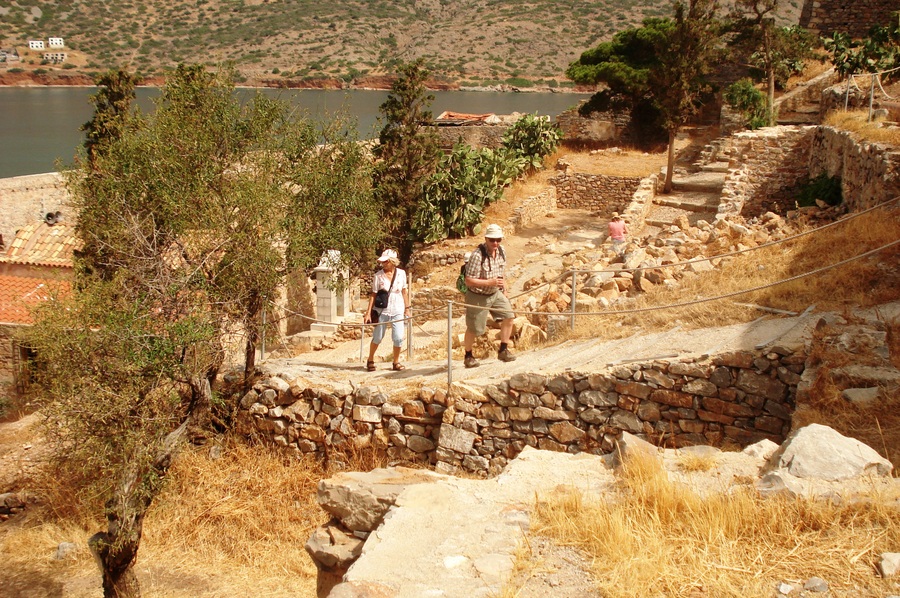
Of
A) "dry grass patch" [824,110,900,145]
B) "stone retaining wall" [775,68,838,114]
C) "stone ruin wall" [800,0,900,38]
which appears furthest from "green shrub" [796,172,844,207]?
"stone ruin wall" [800,0,900,38]

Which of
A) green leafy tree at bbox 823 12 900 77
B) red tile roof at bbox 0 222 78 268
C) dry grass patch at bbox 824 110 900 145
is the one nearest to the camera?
dry grass patch at bbox 824 110 900 145

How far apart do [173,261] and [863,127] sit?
39.6 feet

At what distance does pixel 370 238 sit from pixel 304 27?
111133 mm

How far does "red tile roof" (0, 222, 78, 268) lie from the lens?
65.9 feet

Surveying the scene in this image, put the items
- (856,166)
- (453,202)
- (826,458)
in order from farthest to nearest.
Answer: (453,202), (856,166), (826,458)

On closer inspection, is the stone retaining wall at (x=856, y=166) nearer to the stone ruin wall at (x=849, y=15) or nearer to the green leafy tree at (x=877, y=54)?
the green leafy tree at (x=877, y=54)

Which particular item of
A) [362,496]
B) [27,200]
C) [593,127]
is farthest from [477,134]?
[362,496]

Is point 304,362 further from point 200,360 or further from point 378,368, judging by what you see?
point 200,360

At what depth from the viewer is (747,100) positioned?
25422 millimetres

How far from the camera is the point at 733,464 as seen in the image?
600cm

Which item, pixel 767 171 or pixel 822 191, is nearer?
pixel 822 191

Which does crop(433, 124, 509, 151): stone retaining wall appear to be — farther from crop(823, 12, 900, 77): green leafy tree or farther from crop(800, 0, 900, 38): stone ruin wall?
crop(823, 12, 900, 77): green leafy tree

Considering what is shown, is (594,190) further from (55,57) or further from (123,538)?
(55,57)

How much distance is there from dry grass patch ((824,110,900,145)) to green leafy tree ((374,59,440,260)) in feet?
38.3
